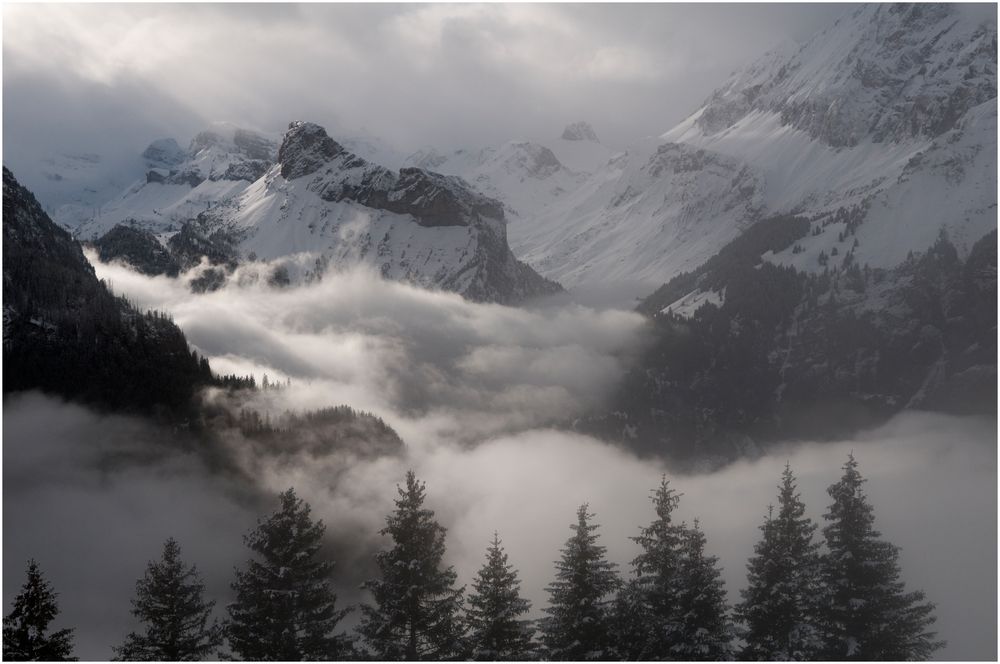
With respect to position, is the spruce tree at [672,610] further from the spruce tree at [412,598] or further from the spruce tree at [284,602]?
the spruce tree at [284,602]

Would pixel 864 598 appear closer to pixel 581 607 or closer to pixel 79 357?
pixel 581 607

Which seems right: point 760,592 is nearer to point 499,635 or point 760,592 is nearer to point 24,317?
point 499,635

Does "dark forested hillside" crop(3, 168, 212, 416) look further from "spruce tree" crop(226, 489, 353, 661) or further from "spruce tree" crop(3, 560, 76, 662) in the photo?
"spruce tree" crop(3, 560, 76, 662)

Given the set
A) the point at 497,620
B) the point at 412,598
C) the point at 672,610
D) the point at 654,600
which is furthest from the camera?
the point at 654,600

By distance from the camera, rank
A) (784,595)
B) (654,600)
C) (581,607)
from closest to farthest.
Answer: (581,607) → (654,600) → (784,595)

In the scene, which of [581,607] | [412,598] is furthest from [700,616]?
[412,598]

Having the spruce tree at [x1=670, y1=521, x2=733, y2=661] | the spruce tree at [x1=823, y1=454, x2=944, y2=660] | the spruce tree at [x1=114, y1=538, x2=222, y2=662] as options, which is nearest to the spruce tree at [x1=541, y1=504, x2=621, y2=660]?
the spruce tree at [x1=670, y1=521, x2=733, y2=661]

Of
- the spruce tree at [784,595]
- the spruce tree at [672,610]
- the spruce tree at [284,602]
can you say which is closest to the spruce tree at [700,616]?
the spruce tree at [672,610]
